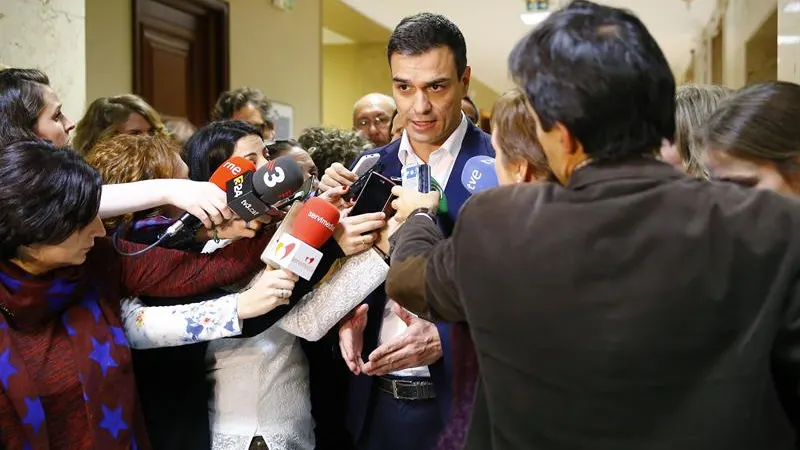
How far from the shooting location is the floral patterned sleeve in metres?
1.50

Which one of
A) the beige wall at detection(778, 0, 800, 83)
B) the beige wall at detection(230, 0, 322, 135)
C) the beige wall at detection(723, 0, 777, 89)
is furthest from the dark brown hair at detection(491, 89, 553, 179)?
the beige wall at detection(230, 0, 322, 135)

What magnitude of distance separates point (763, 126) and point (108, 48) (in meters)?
3.18

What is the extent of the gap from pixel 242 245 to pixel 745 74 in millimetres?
4340

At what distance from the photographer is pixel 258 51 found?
5031mm

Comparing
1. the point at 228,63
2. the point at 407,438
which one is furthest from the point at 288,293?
the point at 228,63

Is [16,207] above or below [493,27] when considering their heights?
below

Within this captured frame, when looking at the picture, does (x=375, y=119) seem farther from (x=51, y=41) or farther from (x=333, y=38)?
(x=333, y=38)

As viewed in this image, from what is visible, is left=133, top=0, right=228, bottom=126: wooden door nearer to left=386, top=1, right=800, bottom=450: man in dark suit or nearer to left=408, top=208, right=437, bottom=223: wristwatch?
left=408, top=208, right=437, bottom=223: wristwatch

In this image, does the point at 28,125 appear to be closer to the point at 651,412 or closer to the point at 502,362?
the point at 502,362

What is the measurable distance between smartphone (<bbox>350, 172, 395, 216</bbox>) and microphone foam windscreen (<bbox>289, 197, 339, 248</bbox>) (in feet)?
0.38

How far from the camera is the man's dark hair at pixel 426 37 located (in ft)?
5.87

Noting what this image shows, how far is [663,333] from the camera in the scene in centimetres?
90

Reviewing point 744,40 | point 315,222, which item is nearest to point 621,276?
point 315,222

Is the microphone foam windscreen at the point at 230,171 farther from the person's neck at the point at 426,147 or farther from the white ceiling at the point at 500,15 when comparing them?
the white ceiling at the point at 500,15
